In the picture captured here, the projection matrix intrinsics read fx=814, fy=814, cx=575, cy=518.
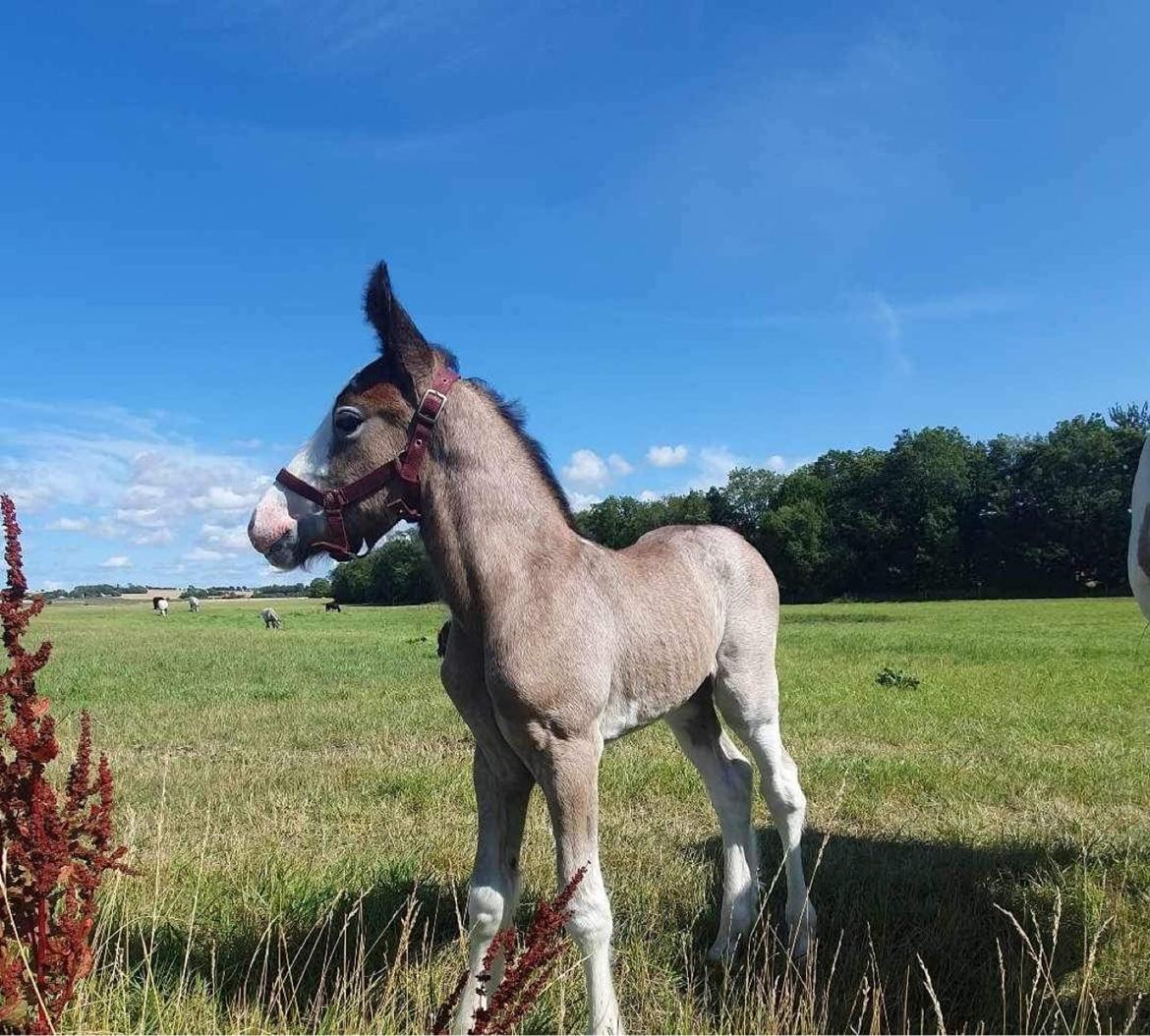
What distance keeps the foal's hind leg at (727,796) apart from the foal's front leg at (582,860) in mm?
1467

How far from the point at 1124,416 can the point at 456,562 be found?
9059cm

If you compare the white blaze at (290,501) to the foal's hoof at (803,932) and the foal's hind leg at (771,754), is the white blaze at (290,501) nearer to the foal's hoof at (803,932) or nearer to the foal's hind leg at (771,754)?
the foal's hind leg at (771,754)

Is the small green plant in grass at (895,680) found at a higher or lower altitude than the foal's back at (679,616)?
lower

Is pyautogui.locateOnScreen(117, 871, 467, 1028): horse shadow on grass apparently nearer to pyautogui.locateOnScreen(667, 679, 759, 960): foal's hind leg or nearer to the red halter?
pyautogui.locateOnScreen(667, 679, 759, 960): foal's hind leg

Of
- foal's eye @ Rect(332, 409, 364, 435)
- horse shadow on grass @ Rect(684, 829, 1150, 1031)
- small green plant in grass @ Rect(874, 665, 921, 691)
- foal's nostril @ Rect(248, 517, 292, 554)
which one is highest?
foal's eye @ Rect(332, 409, 364, 435)

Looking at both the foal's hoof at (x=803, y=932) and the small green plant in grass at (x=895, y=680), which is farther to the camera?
the small green plant in grass at (x=895, y=680)

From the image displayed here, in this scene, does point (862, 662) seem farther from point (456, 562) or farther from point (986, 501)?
point (986, 501)

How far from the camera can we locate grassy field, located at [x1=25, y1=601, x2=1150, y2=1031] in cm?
353

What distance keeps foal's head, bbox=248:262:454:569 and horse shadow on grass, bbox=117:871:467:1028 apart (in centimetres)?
158

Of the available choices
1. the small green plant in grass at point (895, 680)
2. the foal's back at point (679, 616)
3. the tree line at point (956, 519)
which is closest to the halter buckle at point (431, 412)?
the foal's back at point (679, 616)

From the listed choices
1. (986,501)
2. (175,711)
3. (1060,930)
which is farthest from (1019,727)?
(986,501)

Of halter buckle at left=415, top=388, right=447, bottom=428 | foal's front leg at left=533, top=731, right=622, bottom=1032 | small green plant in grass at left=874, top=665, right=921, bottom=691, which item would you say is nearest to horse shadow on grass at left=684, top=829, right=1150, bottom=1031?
foal's front leg at left=533, top=731, right=622, bottom=1032

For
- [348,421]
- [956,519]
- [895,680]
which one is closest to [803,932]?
[348,421]

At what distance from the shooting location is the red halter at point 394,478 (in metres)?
3.31
